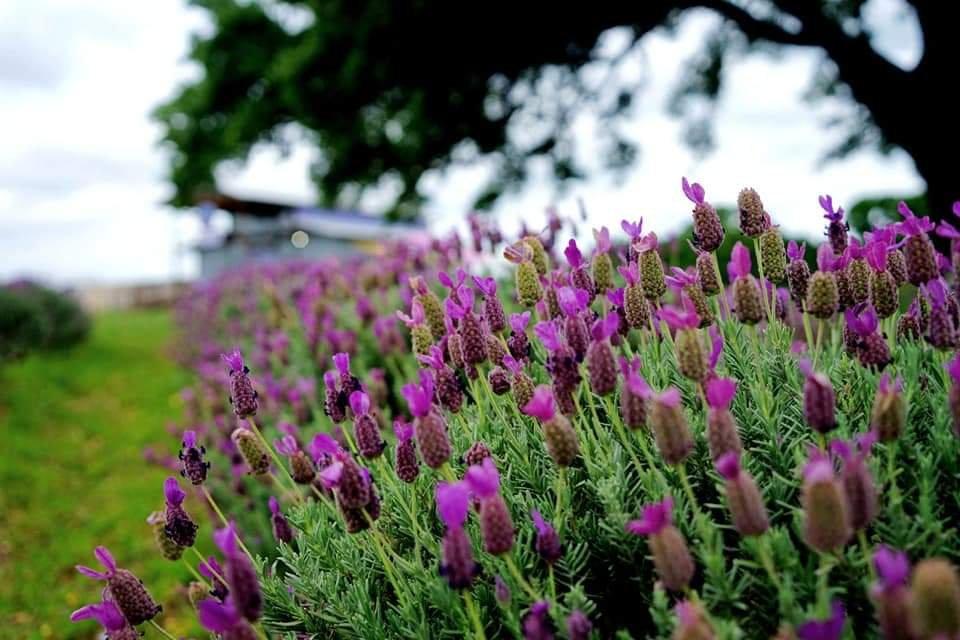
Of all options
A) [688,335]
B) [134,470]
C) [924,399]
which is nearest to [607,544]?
[688,335]

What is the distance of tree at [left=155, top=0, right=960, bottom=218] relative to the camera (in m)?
7.55

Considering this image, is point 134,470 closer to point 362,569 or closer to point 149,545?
point 149,545

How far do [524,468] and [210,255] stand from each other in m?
28.3

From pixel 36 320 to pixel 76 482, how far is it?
19.4 ft

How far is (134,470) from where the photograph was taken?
7.15 meters

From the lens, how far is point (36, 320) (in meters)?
11.8

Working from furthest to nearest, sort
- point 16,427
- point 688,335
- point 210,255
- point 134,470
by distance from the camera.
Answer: point 210,255 → point 16,427 → point 134,470 → point 688,335

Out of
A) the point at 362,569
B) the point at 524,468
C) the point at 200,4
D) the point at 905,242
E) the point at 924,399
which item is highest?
the point at 200,4

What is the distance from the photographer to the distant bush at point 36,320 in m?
11.2

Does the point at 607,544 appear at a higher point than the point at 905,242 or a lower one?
lower

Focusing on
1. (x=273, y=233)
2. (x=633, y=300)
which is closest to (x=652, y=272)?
(x=633, y=300)

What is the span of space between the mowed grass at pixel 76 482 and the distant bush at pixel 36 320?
11.5 inches

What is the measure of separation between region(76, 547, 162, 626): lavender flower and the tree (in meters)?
6.92

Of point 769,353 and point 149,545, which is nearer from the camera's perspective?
point 769,353
